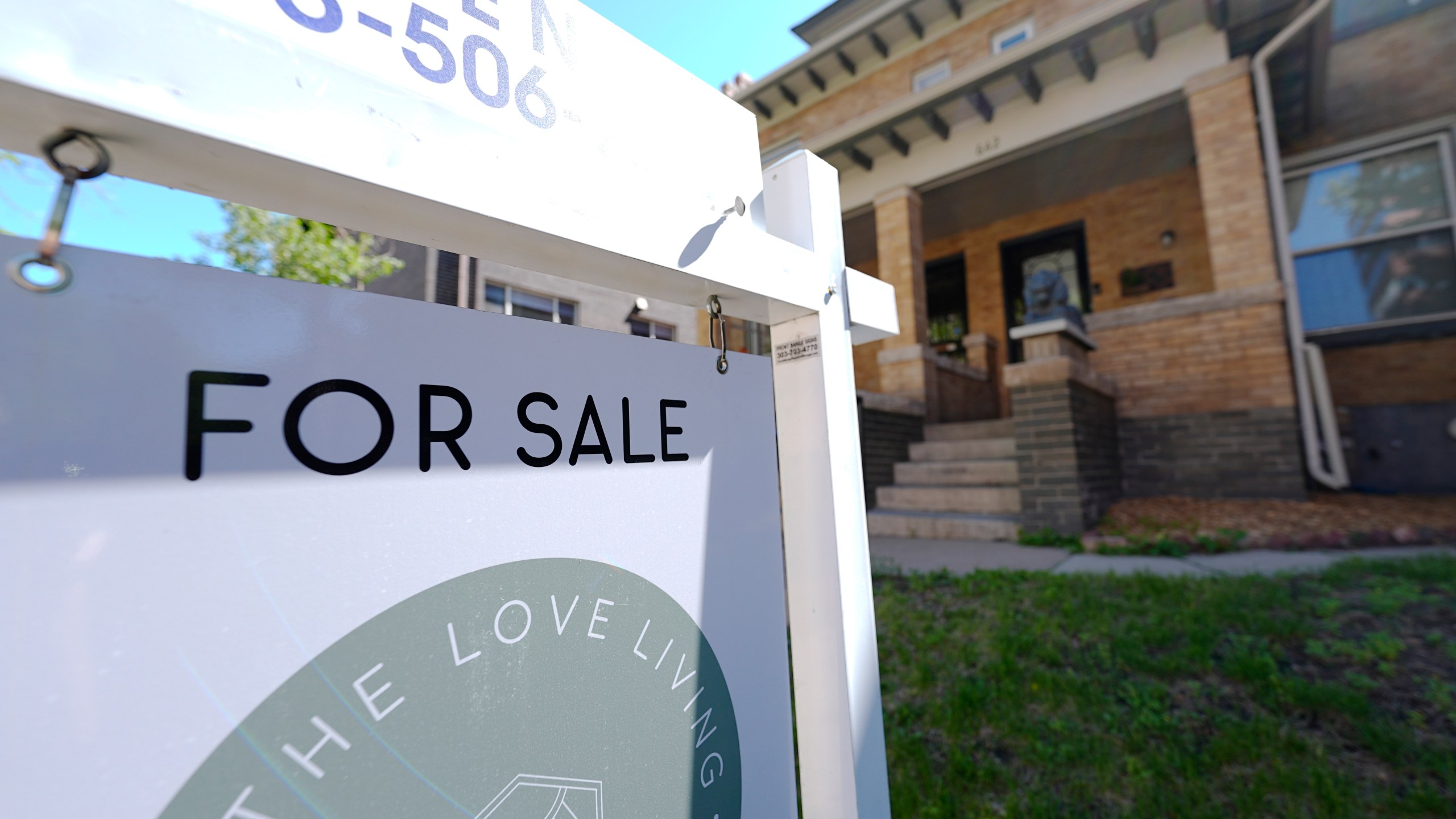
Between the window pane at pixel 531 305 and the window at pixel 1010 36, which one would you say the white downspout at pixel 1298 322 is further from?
the window pane at pixel 531 305

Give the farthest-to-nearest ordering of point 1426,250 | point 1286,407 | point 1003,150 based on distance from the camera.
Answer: point 1003,150
point 1426,250
point 1286,407

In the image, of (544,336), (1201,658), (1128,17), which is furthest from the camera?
(1128,17)

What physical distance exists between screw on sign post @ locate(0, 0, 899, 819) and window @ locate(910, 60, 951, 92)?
9510mm

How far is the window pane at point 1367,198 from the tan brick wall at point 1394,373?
1428mm

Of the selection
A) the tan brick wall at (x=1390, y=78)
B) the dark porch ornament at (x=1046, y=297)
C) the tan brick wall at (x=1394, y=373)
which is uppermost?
the tan brick wall at (x=1390, y=78)

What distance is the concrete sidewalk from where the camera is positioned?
3.85m

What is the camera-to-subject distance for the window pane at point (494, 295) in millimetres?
11438

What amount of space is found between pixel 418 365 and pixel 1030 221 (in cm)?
1038

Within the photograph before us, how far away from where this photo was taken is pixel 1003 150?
24.7 feet

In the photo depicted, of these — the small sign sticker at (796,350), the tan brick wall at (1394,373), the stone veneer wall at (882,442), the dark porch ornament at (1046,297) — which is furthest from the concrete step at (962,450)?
the small sign sticker at (796,350)

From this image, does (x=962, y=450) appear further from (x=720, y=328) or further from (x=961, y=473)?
(x=720, y=328)

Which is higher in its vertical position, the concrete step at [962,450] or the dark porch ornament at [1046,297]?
the dark porch ornament at [1046,297]

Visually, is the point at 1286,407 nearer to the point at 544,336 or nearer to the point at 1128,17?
the point at 1128,17

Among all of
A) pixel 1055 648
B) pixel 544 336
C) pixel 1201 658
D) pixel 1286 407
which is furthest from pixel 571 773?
pixel 1286 407
